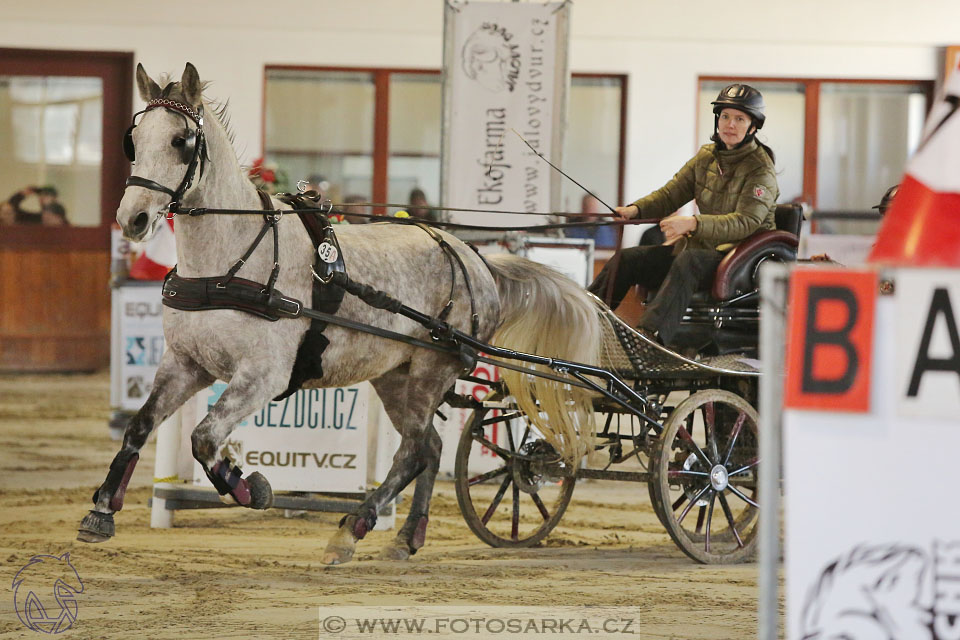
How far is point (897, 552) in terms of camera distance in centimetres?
213

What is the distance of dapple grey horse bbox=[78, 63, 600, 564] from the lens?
395cm

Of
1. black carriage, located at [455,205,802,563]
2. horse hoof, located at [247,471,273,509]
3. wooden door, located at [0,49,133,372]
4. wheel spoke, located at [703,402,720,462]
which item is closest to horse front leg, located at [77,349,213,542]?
horse hoof, located at [247,471,273,509]

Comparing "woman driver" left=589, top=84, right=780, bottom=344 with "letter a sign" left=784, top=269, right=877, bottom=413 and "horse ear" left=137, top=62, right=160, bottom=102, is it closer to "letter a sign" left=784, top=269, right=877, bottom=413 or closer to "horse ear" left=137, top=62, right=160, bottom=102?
"horse ear" left=137, top=62, right=160, bottom=102

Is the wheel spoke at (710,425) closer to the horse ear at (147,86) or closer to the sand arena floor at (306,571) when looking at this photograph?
the sand arena floor at (306,571)

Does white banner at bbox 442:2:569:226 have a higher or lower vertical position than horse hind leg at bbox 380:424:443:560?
higher

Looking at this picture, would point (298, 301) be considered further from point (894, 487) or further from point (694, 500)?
point (894, 487)

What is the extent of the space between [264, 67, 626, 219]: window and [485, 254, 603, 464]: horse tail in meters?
7.60

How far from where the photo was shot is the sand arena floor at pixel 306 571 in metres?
3.88

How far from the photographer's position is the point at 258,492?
13.9 ft

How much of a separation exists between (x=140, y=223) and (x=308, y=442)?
196 centimetres

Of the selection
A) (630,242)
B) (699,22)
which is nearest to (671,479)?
(630,242)

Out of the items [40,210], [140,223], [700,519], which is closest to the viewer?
[140,223]

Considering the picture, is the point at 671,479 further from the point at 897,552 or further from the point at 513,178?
the point at 897,552

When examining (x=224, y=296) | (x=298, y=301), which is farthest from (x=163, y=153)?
(x=298, y=301)
